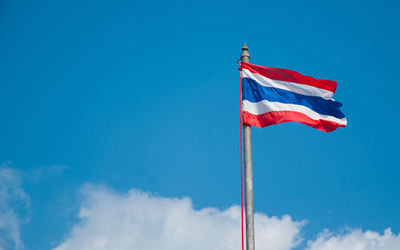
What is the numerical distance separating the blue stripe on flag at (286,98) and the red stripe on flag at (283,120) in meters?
0.47

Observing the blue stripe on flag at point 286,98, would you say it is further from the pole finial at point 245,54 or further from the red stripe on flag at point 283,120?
the pole finial at point 245,54

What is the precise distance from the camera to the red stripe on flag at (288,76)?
1528cm

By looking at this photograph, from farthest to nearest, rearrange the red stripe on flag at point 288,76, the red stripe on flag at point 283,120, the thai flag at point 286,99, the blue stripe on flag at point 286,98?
the red stripe on flag at point 288,76
the blue stripe on flag at point 286,98
the thai flag at point 286,99
the red stripe on flag at point 283,120

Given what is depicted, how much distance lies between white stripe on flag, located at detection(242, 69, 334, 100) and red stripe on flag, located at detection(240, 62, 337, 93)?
0.12 meters

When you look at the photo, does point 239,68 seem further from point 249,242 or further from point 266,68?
point 249,242

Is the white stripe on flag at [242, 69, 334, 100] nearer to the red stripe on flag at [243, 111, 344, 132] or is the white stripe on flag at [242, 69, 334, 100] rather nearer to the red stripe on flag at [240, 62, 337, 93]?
the red stripe on flag at [240, 62, 337, 93]

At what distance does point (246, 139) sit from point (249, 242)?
127 inches

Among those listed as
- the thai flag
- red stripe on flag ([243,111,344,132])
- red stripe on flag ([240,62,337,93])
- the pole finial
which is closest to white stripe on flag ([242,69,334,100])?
the thai flag

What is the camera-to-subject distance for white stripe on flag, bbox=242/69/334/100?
15.1m

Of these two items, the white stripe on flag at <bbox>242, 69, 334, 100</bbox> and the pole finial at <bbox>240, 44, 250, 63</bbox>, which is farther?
the white stripe on flag at <bbox>242, 69, 334, 100</bbox>

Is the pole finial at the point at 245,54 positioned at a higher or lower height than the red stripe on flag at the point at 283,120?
higher

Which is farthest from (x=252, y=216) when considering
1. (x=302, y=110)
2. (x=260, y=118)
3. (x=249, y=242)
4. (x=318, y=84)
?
(x=318, y=84)

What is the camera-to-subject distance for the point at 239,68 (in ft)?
49.1

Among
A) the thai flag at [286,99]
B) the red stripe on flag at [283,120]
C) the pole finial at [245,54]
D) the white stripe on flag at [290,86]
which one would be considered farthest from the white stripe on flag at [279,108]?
the pole finial at [245,54]
